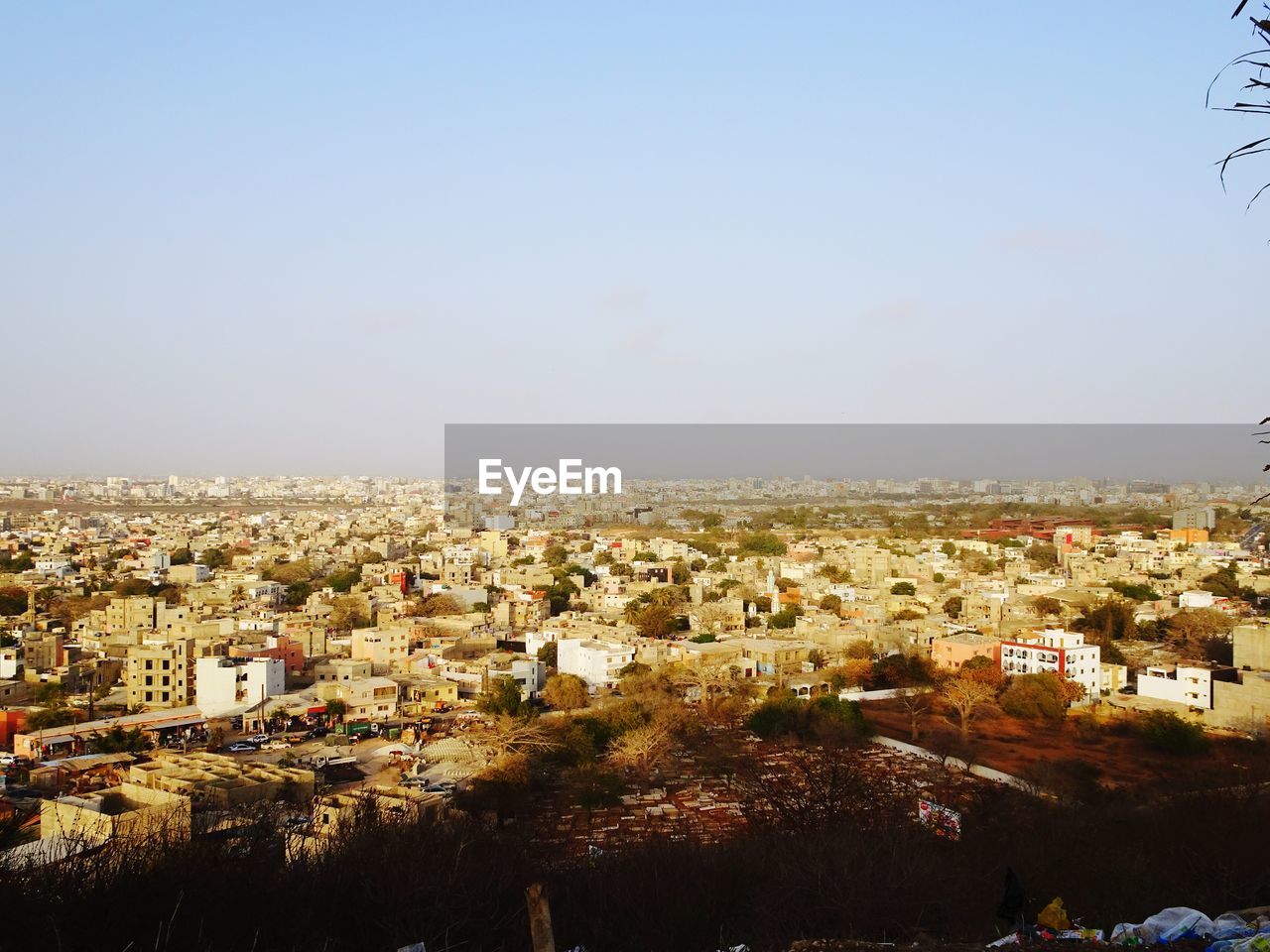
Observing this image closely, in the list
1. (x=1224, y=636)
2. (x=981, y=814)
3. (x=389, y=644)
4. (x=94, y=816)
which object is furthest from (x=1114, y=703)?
(x=94, y=816)

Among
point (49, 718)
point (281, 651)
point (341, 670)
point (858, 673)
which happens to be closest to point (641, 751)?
point (858, 673)

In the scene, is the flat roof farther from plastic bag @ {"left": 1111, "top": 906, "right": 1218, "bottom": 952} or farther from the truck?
plastic bag @ {"left": 1111, "top": 906, "right": 1218, "bottom": 952}

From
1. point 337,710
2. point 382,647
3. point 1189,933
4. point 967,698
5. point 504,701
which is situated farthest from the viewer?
point 382,647

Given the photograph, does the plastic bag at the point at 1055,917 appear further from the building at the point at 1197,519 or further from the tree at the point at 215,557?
the building at the point at 1197,519

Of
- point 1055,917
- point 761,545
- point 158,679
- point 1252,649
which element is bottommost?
point 761,545

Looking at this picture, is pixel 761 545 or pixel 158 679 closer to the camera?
pixel 158 679

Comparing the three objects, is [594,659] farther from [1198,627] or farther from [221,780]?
[1198,627]

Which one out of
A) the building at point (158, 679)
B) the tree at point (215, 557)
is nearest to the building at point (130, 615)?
the building at point (158, 679)
